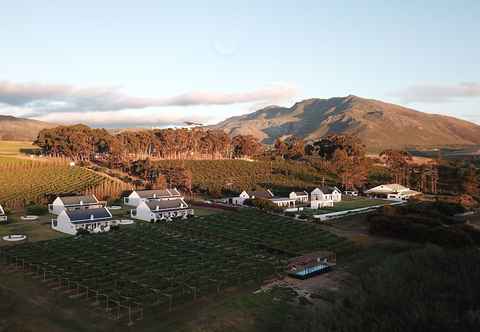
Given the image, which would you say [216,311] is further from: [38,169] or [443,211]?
[38,169]

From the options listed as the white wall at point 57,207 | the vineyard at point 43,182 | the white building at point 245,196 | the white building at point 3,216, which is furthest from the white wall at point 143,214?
the white building at point 245,196

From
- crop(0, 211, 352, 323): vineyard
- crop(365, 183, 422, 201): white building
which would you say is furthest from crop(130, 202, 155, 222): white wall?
crop(365, 183, 422, 201): white building

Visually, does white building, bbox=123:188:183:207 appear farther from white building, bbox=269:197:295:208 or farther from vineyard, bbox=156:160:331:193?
white building, bbox=269:197:295:208

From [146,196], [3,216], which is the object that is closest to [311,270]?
[146,196]

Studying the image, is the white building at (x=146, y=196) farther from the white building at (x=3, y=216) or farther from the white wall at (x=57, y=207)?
the white building at (x=3, y=216)

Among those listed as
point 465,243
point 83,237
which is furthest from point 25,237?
point 465,243
